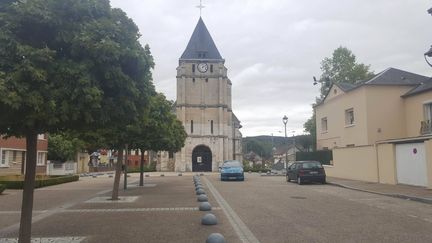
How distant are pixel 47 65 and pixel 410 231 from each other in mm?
8341

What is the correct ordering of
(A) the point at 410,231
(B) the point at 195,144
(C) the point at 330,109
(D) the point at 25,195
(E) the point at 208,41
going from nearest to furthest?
(D) the point at 25,195
(A) the point at 410,231
(C) the point at 330,109
(B) the point at 195,144
(E) the point at 208,41

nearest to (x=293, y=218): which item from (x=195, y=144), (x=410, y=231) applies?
(x=410, y=231)

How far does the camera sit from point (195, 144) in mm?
74562

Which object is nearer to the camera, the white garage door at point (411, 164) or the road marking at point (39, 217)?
the road marking at point (39, 217)

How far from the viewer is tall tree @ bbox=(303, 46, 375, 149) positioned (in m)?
52.9

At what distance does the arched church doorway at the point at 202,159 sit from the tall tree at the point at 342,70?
25.5 metres

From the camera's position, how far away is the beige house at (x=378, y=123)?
2572cm

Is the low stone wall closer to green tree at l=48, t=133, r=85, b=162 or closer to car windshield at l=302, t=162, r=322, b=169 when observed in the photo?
car windshield at l=302, t=162, r=322, b=169

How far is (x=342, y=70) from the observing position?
5375 cm

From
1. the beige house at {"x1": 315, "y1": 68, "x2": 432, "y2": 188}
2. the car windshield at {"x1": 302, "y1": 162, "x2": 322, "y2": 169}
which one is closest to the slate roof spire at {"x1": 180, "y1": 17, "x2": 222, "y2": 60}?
the beige house at {"x1": 315, "y1": 68, "x2": 432, "y2": 188}

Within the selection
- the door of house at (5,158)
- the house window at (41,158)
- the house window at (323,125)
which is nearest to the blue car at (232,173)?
the house window at (323,125)

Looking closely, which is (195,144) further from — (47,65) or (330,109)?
(47,65)

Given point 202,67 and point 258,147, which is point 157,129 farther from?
point 258,147

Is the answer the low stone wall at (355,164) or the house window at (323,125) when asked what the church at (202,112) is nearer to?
the house window at (323,125)
